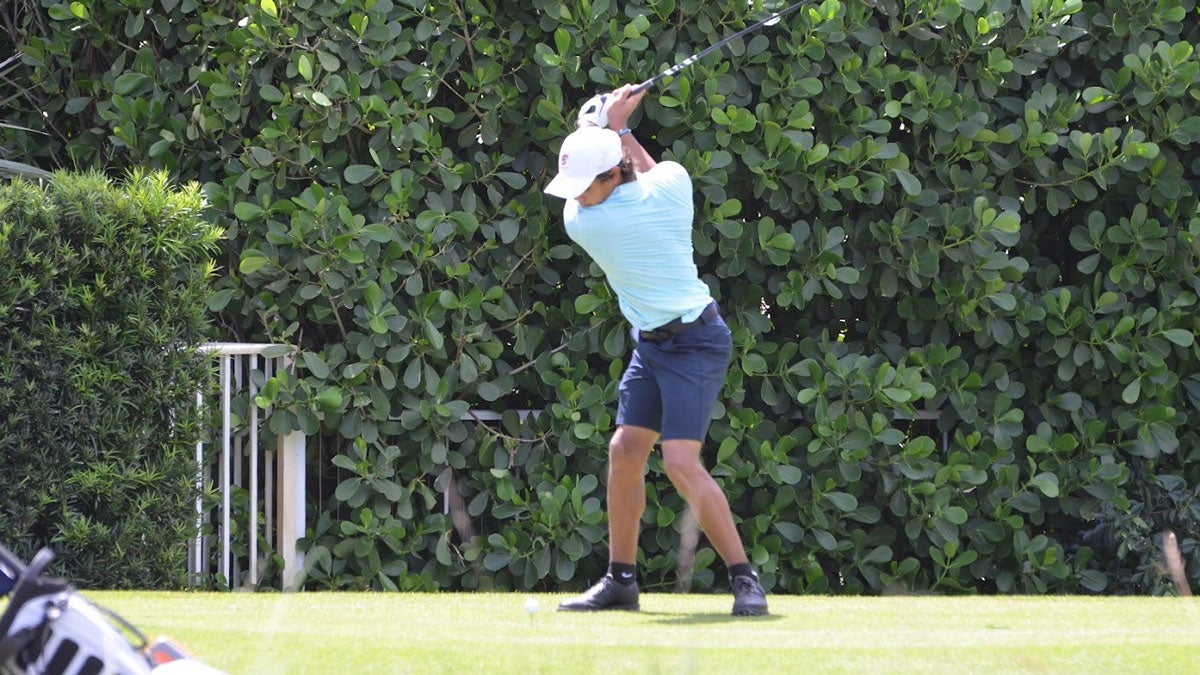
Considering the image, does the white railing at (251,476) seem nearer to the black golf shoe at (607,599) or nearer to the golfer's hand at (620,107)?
the black golf shoe at (607,599)

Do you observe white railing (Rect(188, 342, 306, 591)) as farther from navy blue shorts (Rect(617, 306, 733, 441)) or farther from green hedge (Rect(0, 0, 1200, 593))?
navy blue shorts (Rect(617, 306, 733, 441))

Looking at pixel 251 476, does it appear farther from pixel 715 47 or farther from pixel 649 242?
pixel 715 47

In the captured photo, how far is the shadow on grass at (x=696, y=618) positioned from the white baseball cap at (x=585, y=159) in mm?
1367

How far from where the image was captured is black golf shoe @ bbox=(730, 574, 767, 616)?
485cm

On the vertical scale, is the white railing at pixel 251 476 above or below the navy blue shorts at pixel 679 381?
below

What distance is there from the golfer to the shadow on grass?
0.06 m

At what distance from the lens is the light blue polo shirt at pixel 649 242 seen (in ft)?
16.2

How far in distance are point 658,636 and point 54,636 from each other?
1976 mm

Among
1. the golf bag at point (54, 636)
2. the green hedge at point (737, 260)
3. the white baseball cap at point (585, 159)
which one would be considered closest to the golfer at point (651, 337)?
the white baseball cap at point (585, 159)

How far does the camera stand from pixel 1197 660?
388cm

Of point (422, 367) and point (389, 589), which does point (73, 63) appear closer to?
point (422, 367)

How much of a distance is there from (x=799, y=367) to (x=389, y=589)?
2.10m

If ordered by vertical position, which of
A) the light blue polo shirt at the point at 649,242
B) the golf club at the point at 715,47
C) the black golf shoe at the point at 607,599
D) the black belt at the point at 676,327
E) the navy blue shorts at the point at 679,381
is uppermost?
the golf club at the point at 715,47

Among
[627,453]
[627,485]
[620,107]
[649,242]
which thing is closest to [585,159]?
[649,242]
